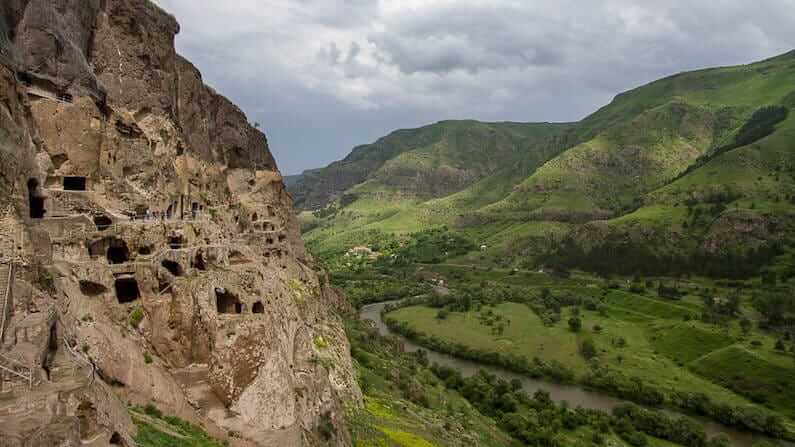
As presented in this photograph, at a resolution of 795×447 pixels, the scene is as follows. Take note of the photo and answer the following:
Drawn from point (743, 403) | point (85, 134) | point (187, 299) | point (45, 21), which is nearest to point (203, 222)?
point (85, 134)

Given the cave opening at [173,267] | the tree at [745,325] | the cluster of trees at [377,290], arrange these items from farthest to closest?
the cluster of trees at [377,290]
the tree at [745,325]
the cave opening at [173,267]

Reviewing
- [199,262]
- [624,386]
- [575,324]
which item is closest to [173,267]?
[199,262]

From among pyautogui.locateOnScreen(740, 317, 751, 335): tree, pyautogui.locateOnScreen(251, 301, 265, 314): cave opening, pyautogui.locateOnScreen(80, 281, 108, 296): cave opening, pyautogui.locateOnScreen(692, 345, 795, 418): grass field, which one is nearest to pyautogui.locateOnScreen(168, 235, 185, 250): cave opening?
pyautogui.locateOnScreen(80, 281, 108, 296): cave opening

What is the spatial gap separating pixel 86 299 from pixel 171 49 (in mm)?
46107

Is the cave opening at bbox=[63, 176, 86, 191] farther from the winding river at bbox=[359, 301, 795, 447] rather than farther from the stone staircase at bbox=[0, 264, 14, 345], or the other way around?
the winding river at bbox=[359, 301, 795, 447]

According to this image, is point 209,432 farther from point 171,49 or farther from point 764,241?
point 764,241

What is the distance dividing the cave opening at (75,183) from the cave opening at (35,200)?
265 inches

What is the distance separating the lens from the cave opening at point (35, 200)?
33.2m

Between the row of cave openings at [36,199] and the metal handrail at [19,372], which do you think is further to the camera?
the row of cave openings at [36,199]

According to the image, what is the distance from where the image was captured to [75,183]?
135ft

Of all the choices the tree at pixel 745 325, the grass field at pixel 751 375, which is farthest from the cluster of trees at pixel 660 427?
the tree at pixel 745 325

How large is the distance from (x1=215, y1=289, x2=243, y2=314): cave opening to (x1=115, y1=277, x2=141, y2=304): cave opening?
15.0 feet

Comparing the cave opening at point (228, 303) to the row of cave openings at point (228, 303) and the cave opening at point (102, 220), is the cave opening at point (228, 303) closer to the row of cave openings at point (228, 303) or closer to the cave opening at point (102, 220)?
the row of cave openings at point (228, 303)

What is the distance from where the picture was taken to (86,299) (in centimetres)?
2661
